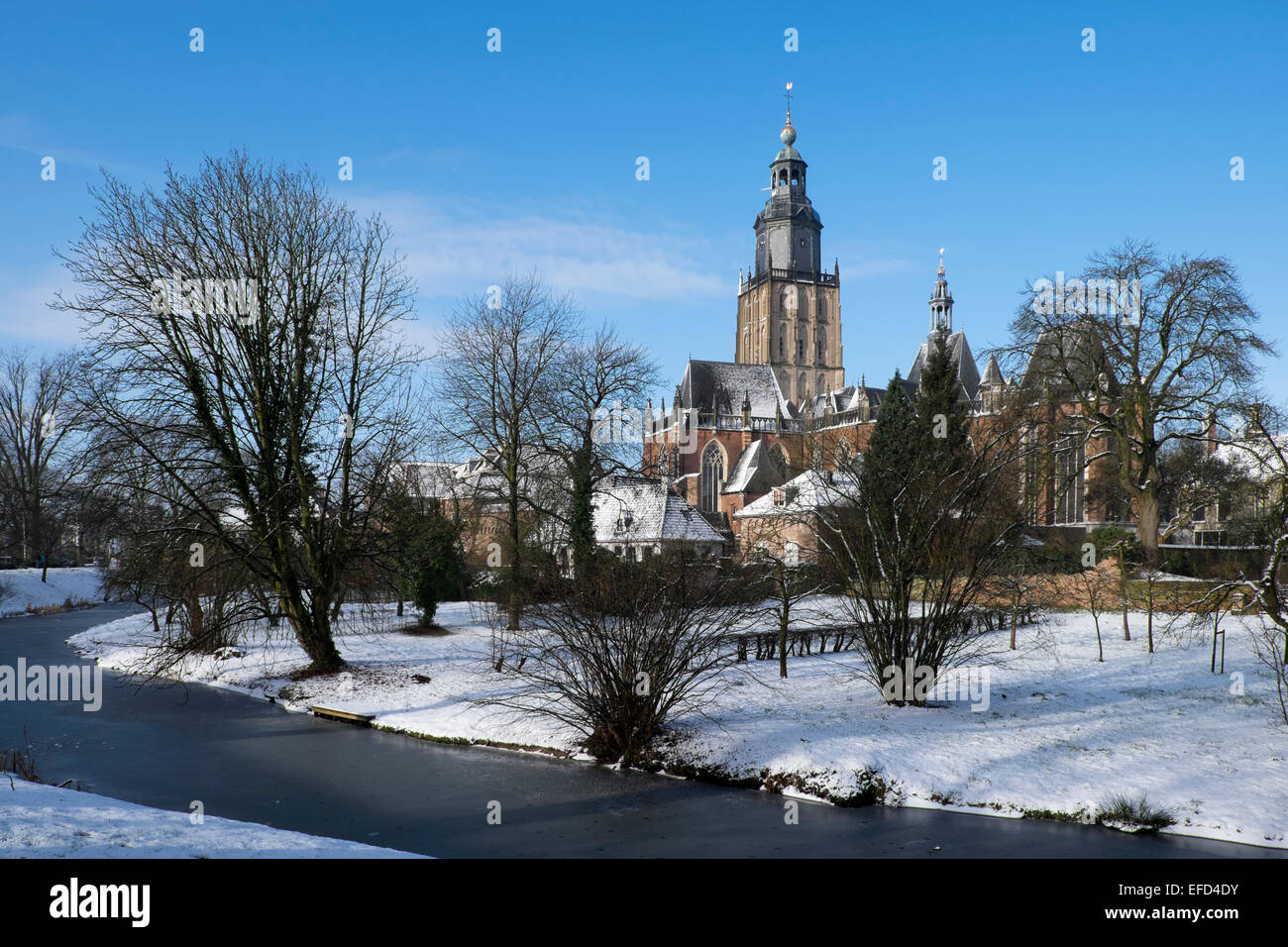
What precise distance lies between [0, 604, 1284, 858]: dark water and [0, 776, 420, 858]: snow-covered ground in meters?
1.35

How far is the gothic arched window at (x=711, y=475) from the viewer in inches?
2793

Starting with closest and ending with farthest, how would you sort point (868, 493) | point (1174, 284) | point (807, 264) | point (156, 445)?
point (868, 493), point (156, 445), point (1174, 284), point (807, 264)

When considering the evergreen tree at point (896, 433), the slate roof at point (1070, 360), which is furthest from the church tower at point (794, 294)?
the slate roof at point (1070, 360)

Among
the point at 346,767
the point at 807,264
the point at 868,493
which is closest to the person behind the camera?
the point at 346,767

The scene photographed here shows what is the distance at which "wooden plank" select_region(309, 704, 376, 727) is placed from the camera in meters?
17.2

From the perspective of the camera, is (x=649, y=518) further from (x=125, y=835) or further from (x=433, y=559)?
(x=125, y=835)

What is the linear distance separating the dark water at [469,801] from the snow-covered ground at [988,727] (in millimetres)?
595

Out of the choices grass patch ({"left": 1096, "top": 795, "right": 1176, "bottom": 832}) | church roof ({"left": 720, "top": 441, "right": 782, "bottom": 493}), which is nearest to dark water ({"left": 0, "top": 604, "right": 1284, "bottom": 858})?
grass patch ({"left": 1096, "top": 795, "right": 1176, "bottom": 832})

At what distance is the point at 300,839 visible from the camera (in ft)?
29.1

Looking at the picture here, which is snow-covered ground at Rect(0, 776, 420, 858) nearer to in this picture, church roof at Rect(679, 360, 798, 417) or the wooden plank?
the wooden plank

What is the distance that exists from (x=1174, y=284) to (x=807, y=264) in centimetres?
6018
